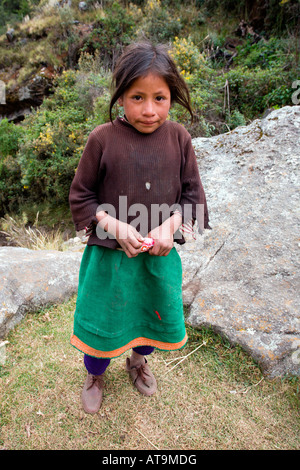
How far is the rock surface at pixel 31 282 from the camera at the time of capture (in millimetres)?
2195

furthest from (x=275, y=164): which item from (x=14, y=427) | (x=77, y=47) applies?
(x=77, y=47)

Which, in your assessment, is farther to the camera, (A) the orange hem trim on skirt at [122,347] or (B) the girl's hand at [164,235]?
(A) the orange hem trim on skirt at [122,347]

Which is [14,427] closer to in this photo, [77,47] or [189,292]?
[189,292]

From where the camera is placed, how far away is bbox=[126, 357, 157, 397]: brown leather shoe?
5.84ft

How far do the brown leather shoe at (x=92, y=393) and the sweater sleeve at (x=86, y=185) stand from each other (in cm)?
91

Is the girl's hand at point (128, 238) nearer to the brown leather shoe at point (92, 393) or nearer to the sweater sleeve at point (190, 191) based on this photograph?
the sweater sleeve at point (190, 191)

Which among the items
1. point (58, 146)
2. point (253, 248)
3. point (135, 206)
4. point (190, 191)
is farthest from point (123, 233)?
point (58, 146)

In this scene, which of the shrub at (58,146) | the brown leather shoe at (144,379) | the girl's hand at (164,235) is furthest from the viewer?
the shrub at (58,146)

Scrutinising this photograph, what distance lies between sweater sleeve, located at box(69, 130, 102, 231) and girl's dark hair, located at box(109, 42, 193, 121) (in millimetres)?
201

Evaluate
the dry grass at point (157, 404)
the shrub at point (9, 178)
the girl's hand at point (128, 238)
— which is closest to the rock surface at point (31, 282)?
the dry grass at point (157, 404)

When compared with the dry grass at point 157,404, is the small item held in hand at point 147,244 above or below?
above

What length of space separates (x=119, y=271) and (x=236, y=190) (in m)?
1.56

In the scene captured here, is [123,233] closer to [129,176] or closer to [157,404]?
[129,176]
